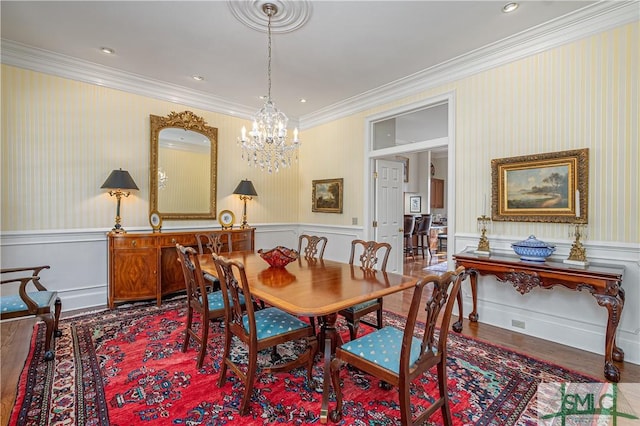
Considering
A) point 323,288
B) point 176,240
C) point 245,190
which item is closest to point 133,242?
point 176,240

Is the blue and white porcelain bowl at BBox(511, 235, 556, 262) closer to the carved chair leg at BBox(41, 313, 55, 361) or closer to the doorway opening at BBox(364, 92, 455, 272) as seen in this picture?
the doorway opening at BBox(364, 92, 455, 272)

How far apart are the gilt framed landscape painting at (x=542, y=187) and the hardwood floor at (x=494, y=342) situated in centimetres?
115

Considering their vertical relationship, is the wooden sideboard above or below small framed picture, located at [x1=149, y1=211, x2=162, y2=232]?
below

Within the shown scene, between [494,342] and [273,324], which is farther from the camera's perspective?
[494,342]

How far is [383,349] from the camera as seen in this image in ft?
5.62

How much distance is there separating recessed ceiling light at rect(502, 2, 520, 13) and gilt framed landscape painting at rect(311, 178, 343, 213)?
299 centimetres

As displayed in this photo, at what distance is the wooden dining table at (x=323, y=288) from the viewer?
1.71m

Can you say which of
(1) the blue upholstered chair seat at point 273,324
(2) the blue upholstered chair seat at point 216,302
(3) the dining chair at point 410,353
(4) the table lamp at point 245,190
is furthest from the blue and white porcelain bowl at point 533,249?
(4) the table lamp at point 245,190

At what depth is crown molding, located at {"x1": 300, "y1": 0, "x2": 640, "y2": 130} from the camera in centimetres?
257

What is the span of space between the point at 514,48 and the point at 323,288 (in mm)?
3134

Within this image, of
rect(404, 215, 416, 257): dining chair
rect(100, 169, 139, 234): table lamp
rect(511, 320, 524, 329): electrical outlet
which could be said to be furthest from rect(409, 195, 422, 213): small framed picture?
rect(100, 169, 139, 234): table lamp

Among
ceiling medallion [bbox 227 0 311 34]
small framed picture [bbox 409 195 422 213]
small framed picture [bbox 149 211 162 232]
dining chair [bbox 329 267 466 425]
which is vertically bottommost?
dining chair [bbox 329 267 466 425]

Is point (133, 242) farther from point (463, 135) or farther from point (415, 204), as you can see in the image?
point (415, 204)

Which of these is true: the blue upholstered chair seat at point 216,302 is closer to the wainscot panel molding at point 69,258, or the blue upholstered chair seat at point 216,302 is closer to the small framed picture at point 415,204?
the wainscot panel molding at point 69,258
